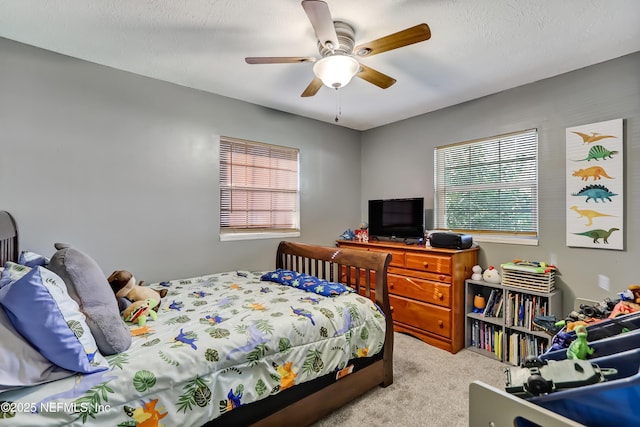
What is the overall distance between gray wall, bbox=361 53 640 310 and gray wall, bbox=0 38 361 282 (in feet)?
6.63

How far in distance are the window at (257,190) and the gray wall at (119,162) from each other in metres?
A: 0.11

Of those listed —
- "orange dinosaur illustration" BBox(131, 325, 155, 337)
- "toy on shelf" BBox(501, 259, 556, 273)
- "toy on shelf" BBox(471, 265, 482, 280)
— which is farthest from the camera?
"toy on shelf" BBox(471, 265, 482, 280)

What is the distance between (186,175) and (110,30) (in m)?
1.24

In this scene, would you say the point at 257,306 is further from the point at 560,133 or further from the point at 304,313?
the point at 560,133

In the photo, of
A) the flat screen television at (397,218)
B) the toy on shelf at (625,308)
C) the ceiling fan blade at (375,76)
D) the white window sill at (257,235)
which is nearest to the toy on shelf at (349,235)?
the flat screen television at (397,218)

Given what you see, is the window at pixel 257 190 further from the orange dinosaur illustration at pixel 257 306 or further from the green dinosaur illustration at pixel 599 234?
the green dinosaur illustration at pixel 599 234

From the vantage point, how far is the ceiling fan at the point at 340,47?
1569 millimetres

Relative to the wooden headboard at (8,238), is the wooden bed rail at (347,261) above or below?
below

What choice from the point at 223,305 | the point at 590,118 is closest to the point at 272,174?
the point at 223,305

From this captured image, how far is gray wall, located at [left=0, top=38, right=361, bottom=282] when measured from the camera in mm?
2201

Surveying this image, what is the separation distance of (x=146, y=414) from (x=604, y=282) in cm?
317

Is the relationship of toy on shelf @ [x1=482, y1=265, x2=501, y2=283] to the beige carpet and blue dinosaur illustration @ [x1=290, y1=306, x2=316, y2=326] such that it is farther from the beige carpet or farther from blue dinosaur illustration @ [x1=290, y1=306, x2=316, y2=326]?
blue dinosaur illustration @ [x1=290, y1=306, x2=316, y2=326]

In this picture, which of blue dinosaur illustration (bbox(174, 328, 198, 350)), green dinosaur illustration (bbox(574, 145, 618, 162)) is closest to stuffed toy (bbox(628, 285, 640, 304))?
green dinosaur illustration (bbox(574, 145, 618, 162))

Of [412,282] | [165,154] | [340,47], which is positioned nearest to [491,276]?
[412,282]
